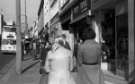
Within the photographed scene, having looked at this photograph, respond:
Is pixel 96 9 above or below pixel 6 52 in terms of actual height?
above

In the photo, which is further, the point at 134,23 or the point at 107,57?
the point at 107,57

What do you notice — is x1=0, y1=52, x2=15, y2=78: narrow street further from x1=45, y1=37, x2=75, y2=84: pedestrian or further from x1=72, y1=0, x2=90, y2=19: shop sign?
x1=45, y1=37, x2=75, y2=84: pedestrian

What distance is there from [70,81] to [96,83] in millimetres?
610

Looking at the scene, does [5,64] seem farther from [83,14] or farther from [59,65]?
[59,65]

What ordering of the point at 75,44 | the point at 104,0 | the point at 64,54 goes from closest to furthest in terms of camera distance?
the point at 64,54, the point at 104,0, the point at 75,44

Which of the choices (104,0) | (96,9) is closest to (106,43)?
(96,9)


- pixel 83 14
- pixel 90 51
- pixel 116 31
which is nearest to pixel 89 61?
pixel 90 51

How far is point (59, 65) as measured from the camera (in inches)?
192

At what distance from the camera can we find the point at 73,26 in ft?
72.8

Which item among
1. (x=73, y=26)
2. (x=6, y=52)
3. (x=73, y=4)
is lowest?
(x=6, y=52)

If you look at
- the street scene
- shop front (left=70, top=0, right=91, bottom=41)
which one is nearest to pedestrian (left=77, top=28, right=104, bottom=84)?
the street scene

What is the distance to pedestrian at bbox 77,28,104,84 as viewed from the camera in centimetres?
535

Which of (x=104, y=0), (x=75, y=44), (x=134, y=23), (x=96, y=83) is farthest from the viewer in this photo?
(x=75, y=44)

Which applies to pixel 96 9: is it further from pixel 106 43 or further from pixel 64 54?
pixel 64 54
